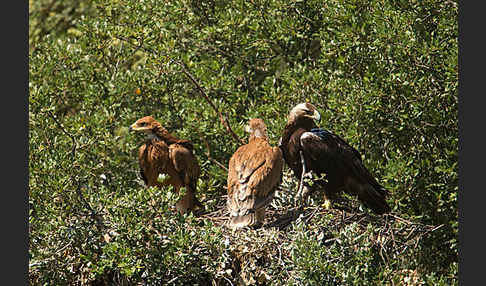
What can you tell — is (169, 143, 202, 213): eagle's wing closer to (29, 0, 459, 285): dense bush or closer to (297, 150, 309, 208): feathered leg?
(29, 0, 459, 285): dense bush

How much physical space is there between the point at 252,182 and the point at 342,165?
846mm

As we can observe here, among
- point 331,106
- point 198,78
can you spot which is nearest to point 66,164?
point 198,78

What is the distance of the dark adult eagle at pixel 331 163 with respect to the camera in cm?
667

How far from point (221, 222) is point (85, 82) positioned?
240 cm

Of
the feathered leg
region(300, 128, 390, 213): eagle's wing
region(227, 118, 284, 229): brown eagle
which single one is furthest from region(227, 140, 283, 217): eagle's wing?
region(300, 128, 390, 213): eagle's wing

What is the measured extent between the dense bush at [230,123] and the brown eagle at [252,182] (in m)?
0.18

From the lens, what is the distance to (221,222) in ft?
23.1

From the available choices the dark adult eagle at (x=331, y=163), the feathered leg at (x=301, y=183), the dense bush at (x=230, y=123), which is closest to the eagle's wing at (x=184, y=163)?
the dense bush at (x=230, y=123)

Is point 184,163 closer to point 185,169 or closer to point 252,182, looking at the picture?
point 185,169

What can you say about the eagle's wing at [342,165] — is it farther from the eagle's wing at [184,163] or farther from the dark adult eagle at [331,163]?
the eagle's wing at [184,163]

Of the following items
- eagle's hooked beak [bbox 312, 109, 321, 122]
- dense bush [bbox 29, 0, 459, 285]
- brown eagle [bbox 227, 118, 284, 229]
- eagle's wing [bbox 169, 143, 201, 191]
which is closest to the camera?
dense bush [bbox 29, 0, 459, 285]

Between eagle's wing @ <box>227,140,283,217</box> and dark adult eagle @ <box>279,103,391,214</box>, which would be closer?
eagle's wing @ <box>227,140,283,217</box>

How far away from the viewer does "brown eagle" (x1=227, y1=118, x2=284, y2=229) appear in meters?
6.44

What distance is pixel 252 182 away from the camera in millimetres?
6496
